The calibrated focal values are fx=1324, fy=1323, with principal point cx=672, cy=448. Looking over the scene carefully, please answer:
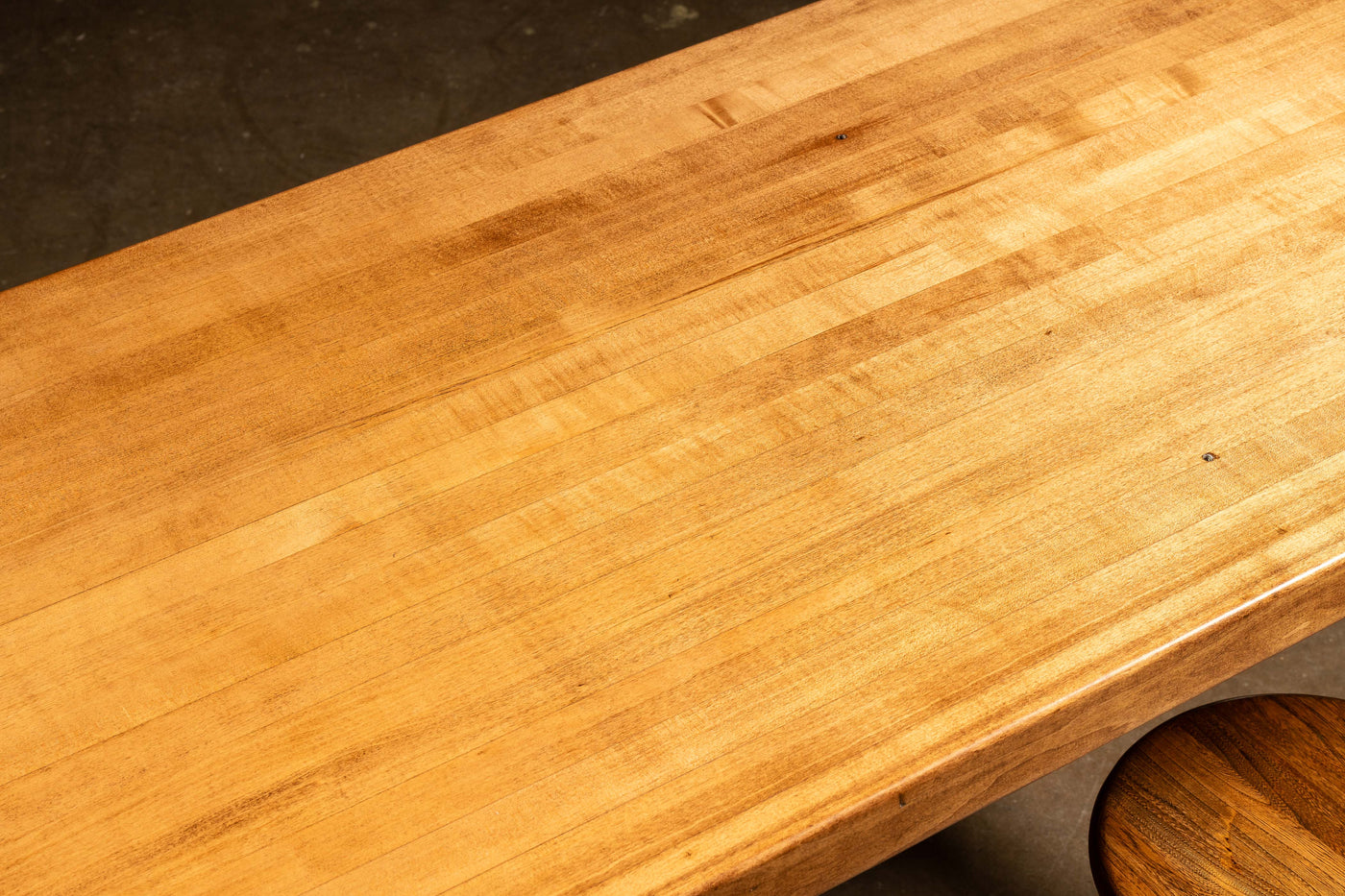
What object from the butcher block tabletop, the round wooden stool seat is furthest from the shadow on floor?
the butcher block tabletop

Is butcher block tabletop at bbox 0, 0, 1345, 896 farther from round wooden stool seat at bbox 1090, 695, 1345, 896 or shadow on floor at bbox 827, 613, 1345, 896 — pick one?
shadow on floor at bbox 827, 613, 1345, 896

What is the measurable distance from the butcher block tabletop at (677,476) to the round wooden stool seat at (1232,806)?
0.50ft

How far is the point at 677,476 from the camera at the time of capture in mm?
1057

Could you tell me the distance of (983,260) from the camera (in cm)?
122

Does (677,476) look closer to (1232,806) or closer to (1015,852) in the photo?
(1232,806)

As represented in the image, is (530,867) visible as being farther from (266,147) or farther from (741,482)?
(266,147)

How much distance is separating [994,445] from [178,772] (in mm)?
653

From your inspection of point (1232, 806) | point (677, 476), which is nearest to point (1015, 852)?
point (1232, 806)

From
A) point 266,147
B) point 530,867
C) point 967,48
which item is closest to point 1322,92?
point 967,48

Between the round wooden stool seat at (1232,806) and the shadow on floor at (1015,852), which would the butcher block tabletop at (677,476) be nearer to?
the round wooden stool seat at (1232,806)

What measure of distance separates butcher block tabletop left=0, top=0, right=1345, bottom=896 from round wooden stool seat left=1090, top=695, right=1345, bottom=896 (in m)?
0.15

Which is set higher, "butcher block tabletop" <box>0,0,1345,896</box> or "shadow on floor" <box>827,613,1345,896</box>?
"butcher block tabletop" <box>0,0,1345,896</box>

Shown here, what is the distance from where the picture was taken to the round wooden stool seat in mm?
1062

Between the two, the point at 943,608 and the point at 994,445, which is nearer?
the point at 943,608
